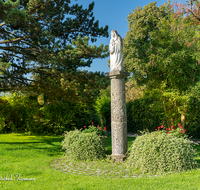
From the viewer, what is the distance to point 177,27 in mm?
10836

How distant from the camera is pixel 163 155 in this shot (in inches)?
217

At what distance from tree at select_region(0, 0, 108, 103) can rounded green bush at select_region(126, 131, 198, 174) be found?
430 centimetres

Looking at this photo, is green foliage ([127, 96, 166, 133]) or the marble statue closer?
the marble statue

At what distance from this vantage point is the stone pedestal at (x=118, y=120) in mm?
6613

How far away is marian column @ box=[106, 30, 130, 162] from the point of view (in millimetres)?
6621

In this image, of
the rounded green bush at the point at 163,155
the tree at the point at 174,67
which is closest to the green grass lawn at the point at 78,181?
the rounded green bush at the point at 163,155

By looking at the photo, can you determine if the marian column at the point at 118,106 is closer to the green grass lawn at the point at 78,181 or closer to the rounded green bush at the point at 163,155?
the rounded green bush at the point at 163,155

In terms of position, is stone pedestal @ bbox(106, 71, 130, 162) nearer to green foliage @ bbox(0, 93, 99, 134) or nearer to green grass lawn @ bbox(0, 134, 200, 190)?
green grass lawn @ bbox(0, 134, 200, 190)

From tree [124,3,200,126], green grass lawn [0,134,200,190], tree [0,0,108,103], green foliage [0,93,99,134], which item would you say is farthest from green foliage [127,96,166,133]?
green grass lawn [0,134,200,190]

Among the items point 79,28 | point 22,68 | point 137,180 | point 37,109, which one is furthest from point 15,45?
point 137,180

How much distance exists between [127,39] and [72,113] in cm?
994

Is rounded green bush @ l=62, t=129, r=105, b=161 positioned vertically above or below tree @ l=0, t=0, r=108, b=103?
below

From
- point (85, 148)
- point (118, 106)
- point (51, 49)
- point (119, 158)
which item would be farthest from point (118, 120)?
point (51, 49)

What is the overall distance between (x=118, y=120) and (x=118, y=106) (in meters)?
0.45
